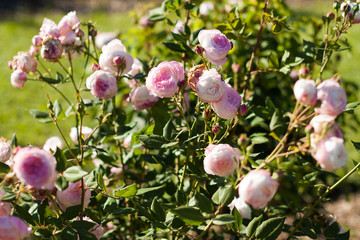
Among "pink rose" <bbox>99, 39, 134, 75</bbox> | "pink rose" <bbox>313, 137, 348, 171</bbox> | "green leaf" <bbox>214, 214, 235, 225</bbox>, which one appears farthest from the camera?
"pink rose" <bbox>99, 39, 134, 75</bbox>

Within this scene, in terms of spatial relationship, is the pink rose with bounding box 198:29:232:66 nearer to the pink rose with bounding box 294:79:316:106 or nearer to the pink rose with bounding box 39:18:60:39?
the pink rose with bounding box 294:79:316:106

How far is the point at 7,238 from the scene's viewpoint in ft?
2.47

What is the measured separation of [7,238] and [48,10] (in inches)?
280

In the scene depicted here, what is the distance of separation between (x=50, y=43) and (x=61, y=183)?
0.44 m

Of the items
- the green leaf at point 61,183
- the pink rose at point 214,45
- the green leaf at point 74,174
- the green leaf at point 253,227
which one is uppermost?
the pink rose at point 214,45

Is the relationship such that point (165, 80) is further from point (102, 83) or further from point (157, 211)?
point (157, 211)

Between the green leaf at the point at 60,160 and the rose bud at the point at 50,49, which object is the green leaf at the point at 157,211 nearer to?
the green leaf at the point at 60,160

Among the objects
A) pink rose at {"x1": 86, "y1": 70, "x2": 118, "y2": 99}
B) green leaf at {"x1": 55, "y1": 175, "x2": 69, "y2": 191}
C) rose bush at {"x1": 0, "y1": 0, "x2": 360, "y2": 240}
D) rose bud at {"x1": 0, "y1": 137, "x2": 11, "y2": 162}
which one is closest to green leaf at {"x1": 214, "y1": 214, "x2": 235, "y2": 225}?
rose bush at {"x1": 0, "y1": 0, "x2": 360, "y2": 240}

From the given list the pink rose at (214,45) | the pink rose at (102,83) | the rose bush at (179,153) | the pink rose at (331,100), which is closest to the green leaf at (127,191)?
the rose bush at (179,153)

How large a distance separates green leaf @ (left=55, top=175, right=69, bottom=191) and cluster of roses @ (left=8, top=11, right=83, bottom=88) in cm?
40

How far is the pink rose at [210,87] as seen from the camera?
0.85 metres

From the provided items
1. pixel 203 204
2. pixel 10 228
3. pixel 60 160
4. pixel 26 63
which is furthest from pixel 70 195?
pixel 26 63

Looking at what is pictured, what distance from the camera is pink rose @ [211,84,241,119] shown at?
893 millimetres

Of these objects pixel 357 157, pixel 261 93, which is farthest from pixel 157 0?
pixel 261 93
